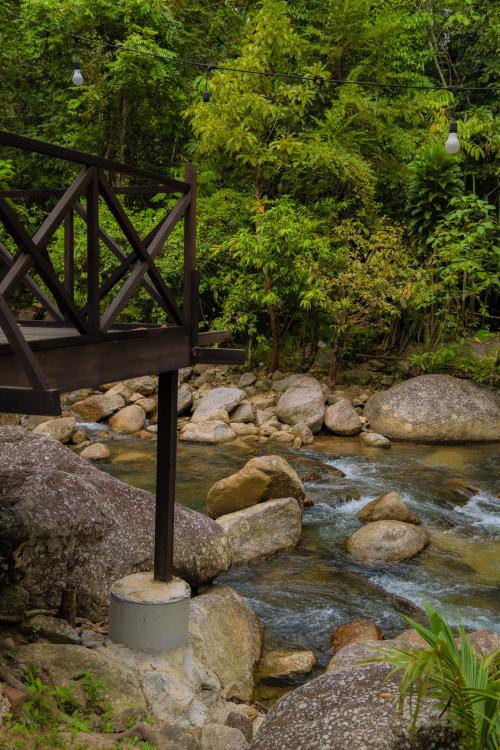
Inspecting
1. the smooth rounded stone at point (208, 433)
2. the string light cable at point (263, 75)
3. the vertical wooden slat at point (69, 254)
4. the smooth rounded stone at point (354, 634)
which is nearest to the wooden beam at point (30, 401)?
the vertical wooden slat at point (69, 254)

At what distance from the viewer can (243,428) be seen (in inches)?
528

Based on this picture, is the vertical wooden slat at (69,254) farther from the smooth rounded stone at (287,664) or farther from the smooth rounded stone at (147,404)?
the smooth rounded stone at (147,404)

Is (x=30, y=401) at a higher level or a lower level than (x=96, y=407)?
higher

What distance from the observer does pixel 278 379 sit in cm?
1611

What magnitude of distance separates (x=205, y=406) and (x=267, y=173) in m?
5.32

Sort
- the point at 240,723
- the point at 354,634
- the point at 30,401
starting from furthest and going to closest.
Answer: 1. the point at 354,634
2. the point at 240,723
3. the point at 30,401

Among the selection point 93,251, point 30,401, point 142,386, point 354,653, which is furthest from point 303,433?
point 30,401

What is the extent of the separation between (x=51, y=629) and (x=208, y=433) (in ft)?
25.9

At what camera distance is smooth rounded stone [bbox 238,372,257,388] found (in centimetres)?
1599

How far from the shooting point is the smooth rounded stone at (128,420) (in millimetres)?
13219

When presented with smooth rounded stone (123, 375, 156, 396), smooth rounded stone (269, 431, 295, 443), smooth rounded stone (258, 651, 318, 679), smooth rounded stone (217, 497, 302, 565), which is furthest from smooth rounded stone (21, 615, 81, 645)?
smooth rounded stone (123, 375, 156, 396)

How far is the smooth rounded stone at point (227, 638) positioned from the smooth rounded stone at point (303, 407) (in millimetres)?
7253

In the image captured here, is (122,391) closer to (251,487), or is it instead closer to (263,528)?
(251,487)

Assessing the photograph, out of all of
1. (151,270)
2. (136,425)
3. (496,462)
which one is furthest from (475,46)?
(151,270)
